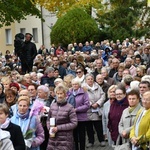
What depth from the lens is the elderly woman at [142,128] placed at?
9508 millimetres

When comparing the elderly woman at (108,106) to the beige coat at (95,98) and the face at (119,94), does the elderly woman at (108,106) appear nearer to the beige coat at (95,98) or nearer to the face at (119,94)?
the face at (119,94)

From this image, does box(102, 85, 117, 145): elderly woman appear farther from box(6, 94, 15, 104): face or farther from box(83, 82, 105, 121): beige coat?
box(6, 94, 15, 104): face

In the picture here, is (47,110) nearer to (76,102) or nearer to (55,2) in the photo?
A: (76,102)

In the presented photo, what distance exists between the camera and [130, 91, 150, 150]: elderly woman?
31.2 feet

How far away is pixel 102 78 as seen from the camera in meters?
15.3

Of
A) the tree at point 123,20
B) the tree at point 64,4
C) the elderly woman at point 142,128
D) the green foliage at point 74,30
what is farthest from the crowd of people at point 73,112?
the tree at point 64,4

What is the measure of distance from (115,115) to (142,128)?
2.30 metres

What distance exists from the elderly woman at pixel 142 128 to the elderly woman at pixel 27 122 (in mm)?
1554

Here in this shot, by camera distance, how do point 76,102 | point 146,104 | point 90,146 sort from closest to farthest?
point 146,104
point 76,102
point 90,146

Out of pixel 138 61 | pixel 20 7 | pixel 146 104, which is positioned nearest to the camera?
pixel 146 104

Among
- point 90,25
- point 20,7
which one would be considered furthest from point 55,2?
point 20,7

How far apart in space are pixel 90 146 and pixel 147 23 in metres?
35.9

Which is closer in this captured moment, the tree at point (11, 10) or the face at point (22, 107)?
the face at point (22, 107)

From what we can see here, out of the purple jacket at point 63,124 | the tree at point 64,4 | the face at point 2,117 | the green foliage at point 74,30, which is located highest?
the tree at point 64,4
